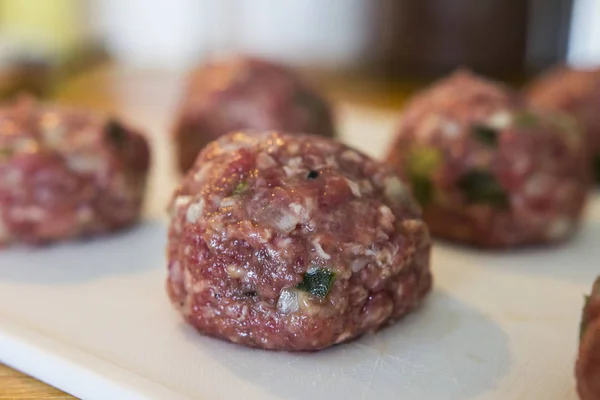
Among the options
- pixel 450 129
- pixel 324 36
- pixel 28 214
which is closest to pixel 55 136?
pixel 28 214

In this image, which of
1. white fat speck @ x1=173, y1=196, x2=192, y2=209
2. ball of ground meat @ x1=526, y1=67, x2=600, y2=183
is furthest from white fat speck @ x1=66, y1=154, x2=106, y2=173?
ball of ground meat @ x1=526, y1=67, x2=600, y2=183

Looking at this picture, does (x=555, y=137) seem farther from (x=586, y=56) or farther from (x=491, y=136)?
(x=586, y=56)

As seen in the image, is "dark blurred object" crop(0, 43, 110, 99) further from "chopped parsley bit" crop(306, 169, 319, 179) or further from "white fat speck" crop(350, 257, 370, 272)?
"white fat speck" crop(350, 257, 370, 272)

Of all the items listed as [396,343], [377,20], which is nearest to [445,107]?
[396,343]

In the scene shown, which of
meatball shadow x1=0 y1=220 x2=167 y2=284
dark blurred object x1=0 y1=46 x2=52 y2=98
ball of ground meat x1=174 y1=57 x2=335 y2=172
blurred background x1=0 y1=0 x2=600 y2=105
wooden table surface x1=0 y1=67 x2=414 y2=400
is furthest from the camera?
blurred background x1=0 y1=0 x2=600 y2=105

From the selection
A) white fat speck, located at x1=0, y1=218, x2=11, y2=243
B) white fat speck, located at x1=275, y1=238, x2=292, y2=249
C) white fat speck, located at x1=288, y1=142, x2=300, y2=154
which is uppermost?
white fat speck, located at x1=288, y1=142, x2=300, y2=154

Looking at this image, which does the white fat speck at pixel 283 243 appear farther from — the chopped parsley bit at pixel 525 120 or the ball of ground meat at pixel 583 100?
the ball of ground meat at pixel 583 100

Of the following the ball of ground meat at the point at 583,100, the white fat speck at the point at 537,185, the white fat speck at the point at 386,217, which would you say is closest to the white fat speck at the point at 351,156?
the white fat speck at the point at 386,217
